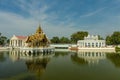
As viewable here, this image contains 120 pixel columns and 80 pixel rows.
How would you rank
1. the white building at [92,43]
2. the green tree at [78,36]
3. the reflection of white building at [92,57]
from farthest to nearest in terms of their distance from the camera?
1. the green tree at [78,36]
2. the white building at [92,43]
3. the reflection of white building at [92,57]

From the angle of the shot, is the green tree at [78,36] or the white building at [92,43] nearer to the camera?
the white building at [92,43]

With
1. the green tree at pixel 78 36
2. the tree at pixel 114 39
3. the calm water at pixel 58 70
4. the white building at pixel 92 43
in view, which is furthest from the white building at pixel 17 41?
the calm water at pixel 58 70

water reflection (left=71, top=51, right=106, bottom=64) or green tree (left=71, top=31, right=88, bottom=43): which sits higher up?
green tree (left=71, top=31, right=88, bottom=43)

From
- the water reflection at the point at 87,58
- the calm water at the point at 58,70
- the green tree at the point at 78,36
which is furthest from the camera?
the green tree at the point at 78,36

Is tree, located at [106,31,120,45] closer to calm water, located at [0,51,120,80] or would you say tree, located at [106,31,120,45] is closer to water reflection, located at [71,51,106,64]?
water reflection, located at [71,51,106,64]

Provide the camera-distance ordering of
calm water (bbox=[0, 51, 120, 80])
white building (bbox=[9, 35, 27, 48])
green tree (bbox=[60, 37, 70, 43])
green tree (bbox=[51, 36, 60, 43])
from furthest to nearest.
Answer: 1. green tree (bbox=[60, 37, 70, 43])
2. green tree (bbox=[51, 36, 60, 43])
3. white building (bbox=[9, 35, 27, 48])
4. calm water (bbox=[0, 51, 120, 80])

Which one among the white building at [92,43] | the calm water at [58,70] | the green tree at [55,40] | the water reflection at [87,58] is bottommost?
the calm water at [58,70]

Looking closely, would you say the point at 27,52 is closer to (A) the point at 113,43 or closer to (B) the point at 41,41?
(B) the point at 41,41

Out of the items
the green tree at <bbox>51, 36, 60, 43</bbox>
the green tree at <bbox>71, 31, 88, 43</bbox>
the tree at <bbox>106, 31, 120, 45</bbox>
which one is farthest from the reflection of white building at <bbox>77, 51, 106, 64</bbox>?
the green tree at <bbox>51, 36, 60, 43</bbox>

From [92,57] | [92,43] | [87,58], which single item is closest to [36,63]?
[87,58]

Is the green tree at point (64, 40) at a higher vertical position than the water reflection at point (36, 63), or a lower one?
higher

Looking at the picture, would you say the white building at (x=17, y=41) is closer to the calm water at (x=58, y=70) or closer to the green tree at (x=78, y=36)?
the green tree at (x=78, y=36)

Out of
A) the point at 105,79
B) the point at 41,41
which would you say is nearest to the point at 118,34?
the point at 41,41

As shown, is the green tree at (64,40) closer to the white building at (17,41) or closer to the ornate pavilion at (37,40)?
the white building at (17,41)
